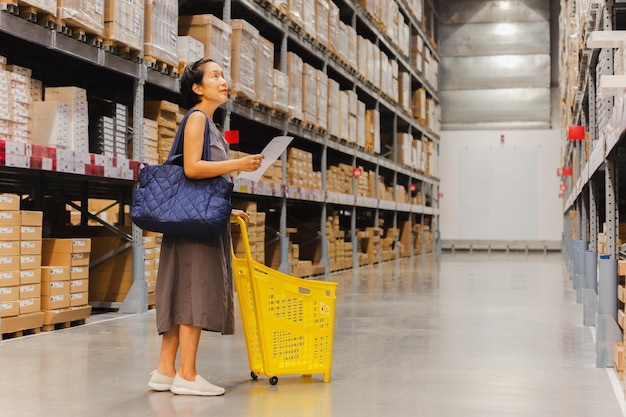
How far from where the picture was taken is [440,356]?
204 inches

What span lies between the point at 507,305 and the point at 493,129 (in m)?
19.0

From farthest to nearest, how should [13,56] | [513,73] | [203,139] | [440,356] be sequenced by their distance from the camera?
[513,73] → [13,56] → [440,356] → [203,139]

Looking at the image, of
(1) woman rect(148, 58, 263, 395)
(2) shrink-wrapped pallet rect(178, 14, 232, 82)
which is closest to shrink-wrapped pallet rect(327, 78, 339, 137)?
(2) shrink-wrapped pallet rect(178, 14, 232, 82)

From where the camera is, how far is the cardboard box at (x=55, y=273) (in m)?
6.19

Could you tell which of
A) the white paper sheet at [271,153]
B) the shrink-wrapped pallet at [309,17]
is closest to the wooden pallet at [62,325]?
the white paper sheet at [271,153]

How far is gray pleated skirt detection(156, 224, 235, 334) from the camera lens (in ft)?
12.4

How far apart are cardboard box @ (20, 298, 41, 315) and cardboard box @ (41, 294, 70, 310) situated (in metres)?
0.12

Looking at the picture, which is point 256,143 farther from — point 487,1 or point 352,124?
point 487,1

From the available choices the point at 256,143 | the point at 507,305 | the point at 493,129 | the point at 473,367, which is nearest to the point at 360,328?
the point at 473,367

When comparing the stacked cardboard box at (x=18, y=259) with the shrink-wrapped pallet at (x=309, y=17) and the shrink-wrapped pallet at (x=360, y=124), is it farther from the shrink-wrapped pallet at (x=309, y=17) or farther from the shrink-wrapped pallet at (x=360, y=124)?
the shrink-wrapped pallet at (x=360, y=124)

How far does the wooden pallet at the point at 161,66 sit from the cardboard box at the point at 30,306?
2.49 meters

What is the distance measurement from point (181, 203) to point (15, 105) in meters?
2.62

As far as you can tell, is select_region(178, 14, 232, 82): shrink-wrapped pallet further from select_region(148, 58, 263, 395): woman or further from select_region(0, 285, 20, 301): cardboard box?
select_region(148, 58, 263, 395): woman

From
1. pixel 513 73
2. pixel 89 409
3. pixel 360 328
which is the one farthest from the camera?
pixel 513 73
